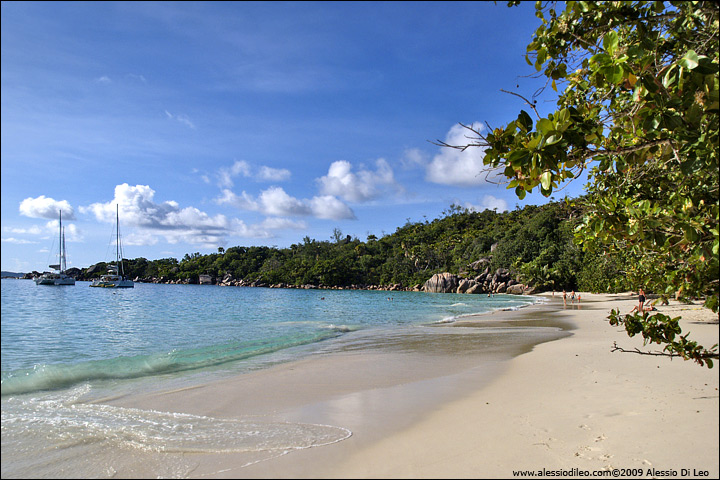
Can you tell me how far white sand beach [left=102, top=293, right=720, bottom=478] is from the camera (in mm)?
3822

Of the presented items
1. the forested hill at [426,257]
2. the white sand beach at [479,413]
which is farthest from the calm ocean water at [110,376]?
the forested hill at [426,257]

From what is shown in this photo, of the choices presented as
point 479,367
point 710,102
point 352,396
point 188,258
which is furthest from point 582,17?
point 188,258

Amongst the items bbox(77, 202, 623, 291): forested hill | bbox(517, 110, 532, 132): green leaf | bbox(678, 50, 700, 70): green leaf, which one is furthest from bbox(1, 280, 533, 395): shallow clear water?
bbox(77, 202, 623, 291): forested hill

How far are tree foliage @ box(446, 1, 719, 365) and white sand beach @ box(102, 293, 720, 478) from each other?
2.79 ft

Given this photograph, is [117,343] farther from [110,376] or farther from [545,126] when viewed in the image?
[545,126]

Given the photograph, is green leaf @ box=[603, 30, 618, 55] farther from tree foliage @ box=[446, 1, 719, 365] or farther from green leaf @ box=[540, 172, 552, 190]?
green leaf @ box=[540, 172, 552, 190]

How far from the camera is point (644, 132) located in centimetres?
251

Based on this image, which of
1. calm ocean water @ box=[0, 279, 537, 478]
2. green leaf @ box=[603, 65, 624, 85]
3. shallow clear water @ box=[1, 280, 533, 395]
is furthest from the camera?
shallow clear water @ box=[1, 280, 533, 395]

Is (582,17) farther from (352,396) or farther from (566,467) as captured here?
(352,396)

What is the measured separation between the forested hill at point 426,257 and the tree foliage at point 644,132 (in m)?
44.0

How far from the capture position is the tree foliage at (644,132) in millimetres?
2023

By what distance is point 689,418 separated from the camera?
14.6ft

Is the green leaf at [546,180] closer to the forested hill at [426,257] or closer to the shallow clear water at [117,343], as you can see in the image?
the shallow clear water at [117,343]

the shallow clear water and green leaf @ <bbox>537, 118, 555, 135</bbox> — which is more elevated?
green leaf @ <bbox>537, 118, 555, 135</bbox>
